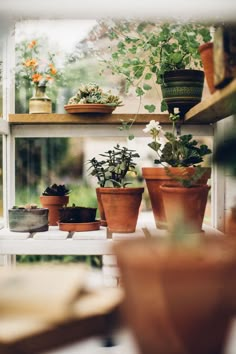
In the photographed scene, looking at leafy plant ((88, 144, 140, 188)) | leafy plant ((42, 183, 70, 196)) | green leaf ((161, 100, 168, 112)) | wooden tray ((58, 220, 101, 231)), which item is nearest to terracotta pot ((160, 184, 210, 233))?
leafy plant ((88, 144, 140, 188))

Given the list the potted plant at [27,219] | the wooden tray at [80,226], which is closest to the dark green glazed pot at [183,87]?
the wooden tray at [80,226]

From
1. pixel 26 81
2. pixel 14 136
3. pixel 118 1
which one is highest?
pixel 118 1

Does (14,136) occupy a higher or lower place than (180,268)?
higher

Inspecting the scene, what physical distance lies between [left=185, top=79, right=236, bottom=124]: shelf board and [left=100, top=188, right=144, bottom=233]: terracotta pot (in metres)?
0.38

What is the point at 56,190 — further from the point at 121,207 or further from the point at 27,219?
the point at 121,207

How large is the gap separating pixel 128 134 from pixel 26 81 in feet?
1.78

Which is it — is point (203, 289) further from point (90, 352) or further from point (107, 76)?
point (107, 76)

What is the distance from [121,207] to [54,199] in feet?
1.38

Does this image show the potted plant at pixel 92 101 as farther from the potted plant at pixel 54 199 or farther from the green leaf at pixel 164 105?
the potted plant at pixel 54 199

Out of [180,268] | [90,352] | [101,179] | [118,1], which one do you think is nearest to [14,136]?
[101,179]

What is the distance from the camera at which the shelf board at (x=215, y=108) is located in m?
1.40

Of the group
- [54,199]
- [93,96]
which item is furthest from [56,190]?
[93,96]

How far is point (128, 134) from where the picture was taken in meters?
2.46

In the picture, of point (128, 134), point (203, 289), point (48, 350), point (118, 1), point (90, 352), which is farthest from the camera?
point (128, 134)
